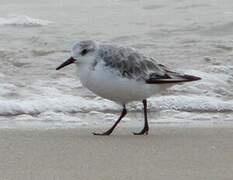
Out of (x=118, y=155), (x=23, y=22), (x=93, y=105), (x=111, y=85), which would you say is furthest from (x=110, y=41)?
(x=118, y=155)

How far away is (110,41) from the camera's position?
33.5 ft

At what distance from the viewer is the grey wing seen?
19.1ft

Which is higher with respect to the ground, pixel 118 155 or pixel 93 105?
pixel 118 155

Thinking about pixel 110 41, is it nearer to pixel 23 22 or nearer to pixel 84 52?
pixel 23 22

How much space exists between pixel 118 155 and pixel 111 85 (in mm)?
740

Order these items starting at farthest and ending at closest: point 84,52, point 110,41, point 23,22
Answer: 1. point 23,22
2. point 110,41
3. point 84,52

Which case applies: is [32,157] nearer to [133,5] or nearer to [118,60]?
[118,60]

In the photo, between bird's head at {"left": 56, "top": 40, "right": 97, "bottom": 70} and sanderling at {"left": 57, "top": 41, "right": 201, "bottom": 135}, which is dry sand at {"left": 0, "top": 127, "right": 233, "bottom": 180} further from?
bird's head at {"left": 56, "top": 40, "right": 97, "bottom": 70}

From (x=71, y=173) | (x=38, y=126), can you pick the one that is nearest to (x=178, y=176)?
(x=71, y=173)

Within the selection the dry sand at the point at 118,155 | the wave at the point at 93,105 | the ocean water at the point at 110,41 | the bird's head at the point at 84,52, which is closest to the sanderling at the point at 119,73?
the bird's head at the point at 84,52

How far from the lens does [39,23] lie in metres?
11.3

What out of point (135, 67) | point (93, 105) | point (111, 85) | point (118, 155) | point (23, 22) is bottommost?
point (23, 22)

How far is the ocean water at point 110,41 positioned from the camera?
22.6 feet

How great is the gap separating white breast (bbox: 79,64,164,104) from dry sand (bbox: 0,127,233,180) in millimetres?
344
